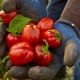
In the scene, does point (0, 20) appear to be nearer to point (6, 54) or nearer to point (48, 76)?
point (6, 54)

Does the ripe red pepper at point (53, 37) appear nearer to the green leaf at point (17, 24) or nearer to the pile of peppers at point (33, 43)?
the pile of peppers at point (33, 43)

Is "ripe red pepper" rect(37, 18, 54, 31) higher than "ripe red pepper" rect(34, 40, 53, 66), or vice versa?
"ripe red pepper" rect(37, 18, 54, 31)

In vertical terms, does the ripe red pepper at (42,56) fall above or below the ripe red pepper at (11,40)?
below

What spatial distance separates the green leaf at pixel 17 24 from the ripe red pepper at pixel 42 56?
149mm

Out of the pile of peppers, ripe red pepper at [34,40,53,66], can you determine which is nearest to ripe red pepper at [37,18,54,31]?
the pile of peppers

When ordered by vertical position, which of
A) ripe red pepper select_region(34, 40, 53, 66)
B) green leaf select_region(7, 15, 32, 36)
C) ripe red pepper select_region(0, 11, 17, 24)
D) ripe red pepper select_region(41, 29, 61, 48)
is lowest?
ripe red pepper select_region(34, 40, 53, 66)

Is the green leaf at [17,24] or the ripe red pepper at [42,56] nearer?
the ripe red pepper at [42,56]

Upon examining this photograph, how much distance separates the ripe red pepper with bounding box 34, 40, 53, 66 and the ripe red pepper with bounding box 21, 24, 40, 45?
0.14 ft

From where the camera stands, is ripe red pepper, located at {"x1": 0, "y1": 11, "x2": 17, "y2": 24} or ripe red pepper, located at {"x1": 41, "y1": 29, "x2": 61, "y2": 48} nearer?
ripe red pepper, located at {"x1": 41, "y1": 29, "x2": 61, "y2": 48}

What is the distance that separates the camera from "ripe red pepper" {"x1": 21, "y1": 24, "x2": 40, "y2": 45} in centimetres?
152

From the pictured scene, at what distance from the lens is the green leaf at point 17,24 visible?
1561mm

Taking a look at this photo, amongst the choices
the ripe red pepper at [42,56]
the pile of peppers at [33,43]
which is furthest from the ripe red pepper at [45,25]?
the ripe red pepper at [42,56]

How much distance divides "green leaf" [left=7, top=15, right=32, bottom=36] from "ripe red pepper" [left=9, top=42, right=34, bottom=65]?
0.29 ft

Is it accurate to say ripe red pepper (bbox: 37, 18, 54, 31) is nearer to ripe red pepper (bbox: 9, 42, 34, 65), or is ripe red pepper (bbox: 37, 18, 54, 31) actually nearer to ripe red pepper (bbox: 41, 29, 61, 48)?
ripe red pepper (bbox: 41, 29, 61, 48)
